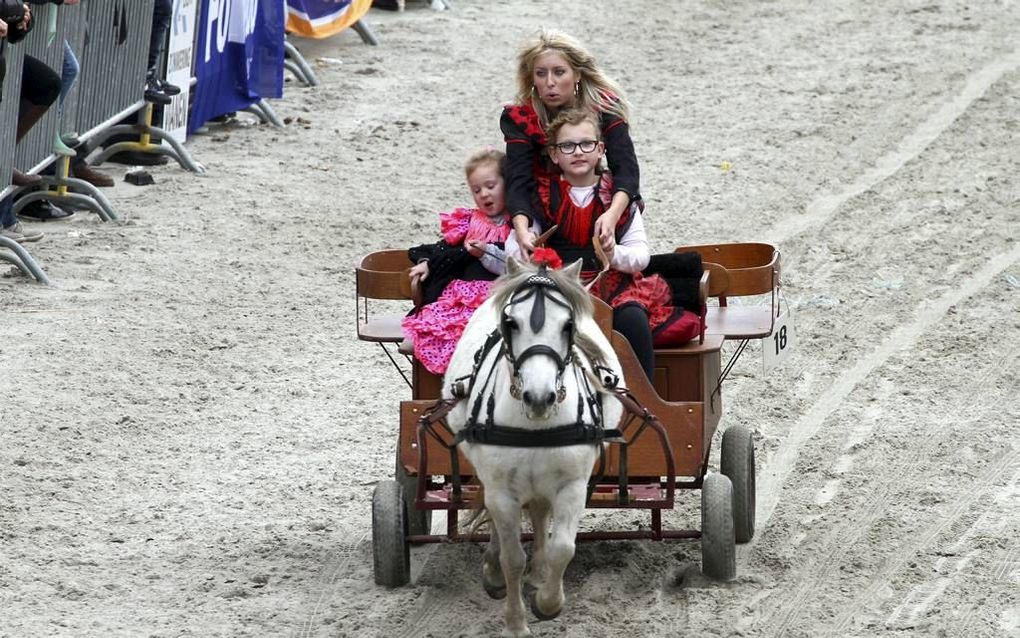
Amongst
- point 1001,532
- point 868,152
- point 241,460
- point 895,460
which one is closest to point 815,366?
point 895,460

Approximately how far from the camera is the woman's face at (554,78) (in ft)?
20.8

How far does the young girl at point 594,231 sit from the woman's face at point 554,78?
0.08 metres

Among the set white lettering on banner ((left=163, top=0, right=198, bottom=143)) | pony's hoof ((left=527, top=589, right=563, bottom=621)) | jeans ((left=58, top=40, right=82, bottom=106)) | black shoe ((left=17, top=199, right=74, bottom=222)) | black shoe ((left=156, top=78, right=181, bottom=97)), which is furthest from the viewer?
white lettering on banner ((left=163, top=0, right=198, bottom=143))

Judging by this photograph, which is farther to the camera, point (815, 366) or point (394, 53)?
point (394, 53)

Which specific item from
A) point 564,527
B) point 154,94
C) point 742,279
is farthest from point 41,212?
point 564,527

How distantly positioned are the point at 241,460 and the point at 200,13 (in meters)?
5.82

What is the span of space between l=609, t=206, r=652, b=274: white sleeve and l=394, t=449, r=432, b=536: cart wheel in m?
1.12

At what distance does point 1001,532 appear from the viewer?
6777 mm

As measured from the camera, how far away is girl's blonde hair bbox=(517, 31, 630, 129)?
636cm

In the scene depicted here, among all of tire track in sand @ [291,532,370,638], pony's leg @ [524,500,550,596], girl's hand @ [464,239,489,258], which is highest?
girl's hand @ [464,239,489,258]

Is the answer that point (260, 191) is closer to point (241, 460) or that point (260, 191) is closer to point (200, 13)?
point (200, 13)

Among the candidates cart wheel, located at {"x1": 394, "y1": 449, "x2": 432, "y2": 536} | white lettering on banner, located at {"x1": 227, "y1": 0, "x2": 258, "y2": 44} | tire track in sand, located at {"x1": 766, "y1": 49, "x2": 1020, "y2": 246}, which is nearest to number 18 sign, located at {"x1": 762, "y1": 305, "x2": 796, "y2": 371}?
cart wheel, located at {"x1": 394, "y1": 449, "x2": 432, "y2": 536}

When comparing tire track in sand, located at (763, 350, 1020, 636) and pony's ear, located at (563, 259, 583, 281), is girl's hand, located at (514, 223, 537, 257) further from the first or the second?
tire track in sand, located at (763, 350, 1020, 636)

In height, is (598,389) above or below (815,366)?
above
